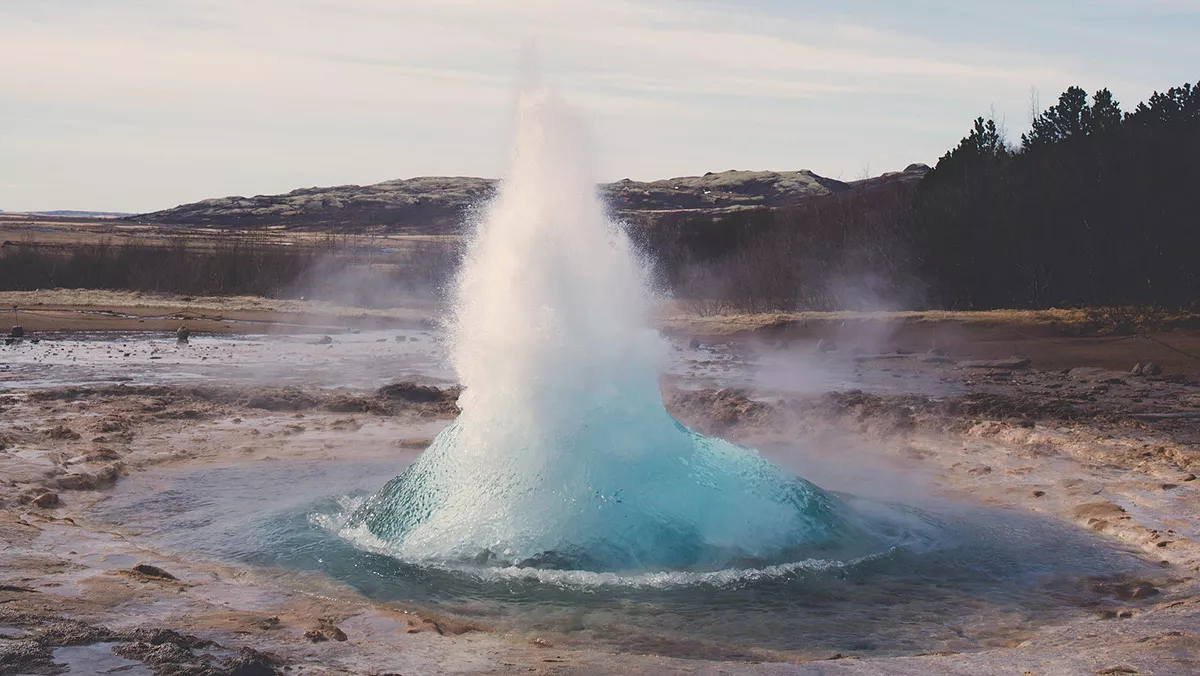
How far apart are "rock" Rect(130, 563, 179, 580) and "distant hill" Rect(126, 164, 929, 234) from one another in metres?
83.8

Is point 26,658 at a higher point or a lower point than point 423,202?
lower

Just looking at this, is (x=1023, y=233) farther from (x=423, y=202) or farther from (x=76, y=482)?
(x=423, y=202)

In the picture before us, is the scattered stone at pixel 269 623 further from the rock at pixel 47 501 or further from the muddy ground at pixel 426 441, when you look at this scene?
the rock at pixel 47 501

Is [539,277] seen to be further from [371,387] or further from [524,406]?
[371,387]

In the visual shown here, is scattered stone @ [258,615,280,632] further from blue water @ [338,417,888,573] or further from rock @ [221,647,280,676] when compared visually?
blue water @ [338,417,888,573]

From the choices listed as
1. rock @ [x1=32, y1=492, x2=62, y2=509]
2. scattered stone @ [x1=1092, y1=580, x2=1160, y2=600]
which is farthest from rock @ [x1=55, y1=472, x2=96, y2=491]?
scattered stone @ [x1=1092, y1=580, x2=1160, y2=600]

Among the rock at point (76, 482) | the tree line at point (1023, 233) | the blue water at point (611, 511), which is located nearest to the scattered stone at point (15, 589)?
the blue water at point (611, 511)

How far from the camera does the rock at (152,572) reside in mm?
6543

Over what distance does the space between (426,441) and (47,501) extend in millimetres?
4371

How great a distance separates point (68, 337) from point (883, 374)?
1747 cm

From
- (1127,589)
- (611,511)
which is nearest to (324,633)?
(611,511)

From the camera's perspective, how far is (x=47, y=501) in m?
8.80

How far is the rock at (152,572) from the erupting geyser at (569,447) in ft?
5.01

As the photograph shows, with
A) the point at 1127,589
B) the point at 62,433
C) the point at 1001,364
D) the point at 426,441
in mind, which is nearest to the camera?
the point at 1127,589
